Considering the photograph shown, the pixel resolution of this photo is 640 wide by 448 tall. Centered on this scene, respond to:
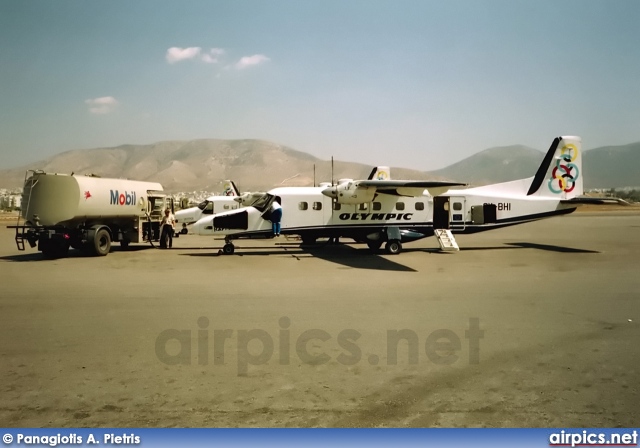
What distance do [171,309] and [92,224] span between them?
→ 12.3m

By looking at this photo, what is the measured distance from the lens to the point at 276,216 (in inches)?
729

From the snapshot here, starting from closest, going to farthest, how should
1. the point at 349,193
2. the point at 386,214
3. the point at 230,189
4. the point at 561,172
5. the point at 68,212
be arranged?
the point at 68,212, the point at 349,193, the point at 386,214, the point at 561,172, the point at 230,189

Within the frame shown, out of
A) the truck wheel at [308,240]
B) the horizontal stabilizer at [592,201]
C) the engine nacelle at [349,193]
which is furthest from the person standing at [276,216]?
the horizontal stabilizer at [592,201]

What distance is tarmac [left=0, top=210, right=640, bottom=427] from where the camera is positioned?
4.24 meters

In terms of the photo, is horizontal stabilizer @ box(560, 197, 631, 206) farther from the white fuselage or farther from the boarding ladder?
the boarding ladder

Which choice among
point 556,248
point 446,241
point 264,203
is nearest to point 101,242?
point 264,203

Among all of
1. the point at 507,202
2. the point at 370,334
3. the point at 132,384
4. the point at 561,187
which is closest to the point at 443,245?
the point at 507,202

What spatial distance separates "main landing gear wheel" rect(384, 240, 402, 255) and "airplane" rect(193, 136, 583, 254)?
0.13 ft

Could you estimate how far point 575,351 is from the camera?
237 inches

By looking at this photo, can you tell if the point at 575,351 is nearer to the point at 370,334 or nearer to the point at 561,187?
the point at 370,334

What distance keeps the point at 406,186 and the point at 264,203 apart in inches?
221

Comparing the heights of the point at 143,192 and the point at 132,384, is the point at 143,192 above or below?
above

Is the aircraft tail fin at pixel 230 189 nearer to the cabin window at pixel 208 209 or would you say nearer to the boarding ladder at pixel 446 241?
the cabin window at pixel 208 209

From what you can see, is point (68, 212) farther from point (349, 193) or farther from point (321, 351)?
point (321, 351)
